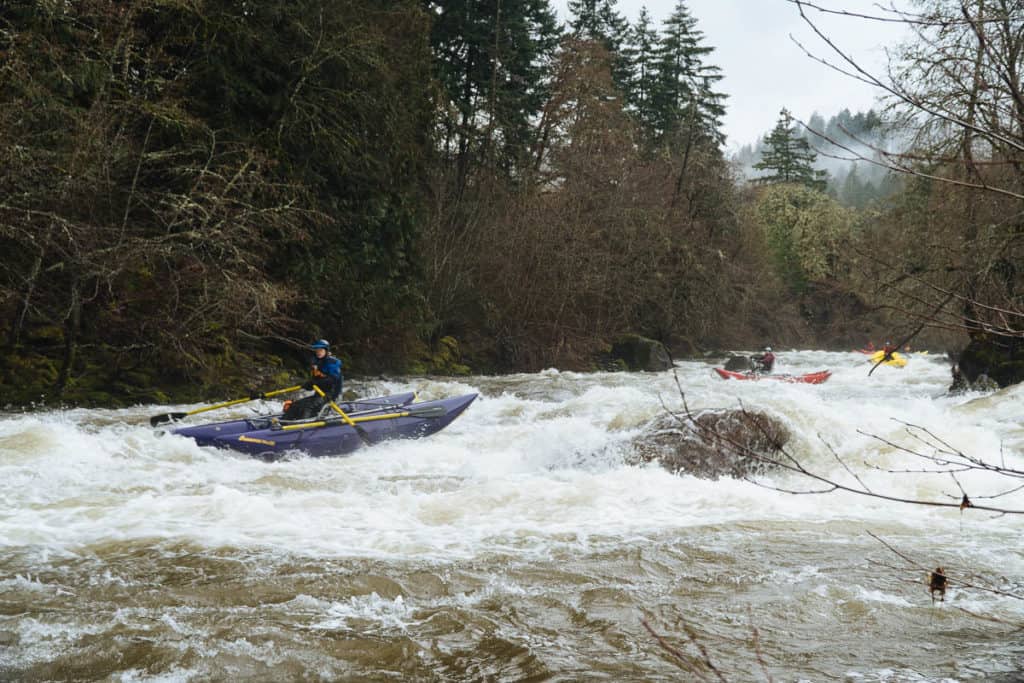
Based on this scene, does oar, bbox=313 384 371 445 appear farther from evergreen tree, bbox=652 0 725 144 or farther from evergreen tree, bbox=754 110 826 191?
evergreen tree, bbox=754 110 826 191

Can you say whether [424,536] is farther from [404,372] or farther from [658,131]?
[658,131]

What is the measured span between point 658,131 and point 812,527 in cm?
3243

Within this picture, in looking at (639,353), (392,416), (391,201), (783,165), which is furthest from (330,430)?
(783,165)

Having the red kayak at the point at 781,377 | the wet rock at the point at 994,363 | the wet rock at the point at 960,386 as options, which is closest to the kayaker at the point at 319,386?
the wet rock at the point at 994,363

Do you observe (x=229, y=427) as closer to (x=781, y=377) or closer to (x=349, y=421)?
(x=349, y=421)

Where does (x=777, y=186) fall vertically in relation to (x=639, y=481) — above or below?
above

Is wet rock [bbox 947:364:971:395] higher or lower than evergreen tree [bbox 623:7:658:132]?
lower

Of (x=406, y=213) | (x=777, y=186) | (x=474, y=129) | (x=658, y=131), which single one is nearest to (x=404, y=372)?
(x=406, y=213)

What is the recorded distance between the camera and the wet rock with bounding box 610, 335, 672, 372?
24.0 metres

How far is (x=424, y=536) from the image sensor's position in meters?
6.35

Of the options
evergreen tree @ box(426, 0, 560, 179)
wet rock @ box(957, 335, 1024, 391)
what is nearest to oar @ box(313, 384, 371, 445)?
wet rock @ box(957, 335, 1024, 391)

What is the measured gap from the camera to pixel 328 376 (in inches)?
429

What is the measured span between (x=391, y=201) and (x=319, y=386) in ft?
26.9

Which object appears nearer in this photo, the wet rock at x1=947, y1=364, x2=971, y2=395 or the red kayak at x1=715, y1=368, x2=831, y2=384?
the wet rock at x1=947, y1=364, x2=971, y2=395
